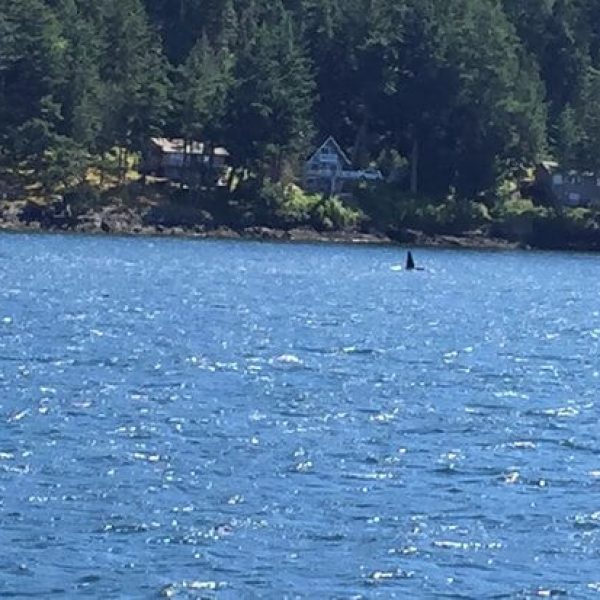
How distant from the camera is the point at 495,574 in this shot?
2984cm

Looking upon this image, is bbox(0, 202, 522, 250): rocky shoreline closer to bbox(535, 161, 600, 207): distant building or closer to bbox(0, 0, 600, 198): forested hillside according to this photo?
bbox(0, 0, 600, 198): forested hillside

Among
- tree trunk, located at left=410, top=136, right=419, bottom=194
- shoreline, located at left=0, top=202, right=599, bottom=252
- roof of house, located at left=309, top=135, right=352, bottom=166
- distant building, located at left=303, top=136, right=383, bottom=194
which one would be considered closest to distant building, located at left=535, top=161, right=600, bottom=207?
shoreline, located at left=0, top=202, right=599, bottom=252

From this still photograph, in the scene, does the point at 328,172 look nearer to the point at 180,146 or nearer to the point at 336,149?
the point at 336,149

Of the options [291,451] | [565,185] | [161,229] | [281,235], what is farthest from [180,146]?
[291,451]

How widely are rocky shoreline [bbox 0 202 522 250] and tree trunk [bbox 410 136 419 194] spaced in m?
5.20

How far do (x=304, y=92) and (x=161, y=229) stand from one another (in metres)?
13.8

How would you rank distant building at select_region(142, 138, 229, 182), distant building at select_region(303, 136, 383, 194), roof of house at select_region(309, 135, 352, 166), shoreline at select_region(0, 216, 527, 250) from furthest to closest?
roof of house at select_region(309, 135, 352, 166) < distant building at select_region(303, 136, 383, 194) < distant building at select_region(142, 138, 229, 182) < shoreline at select_region(0, 216, 527, 250)

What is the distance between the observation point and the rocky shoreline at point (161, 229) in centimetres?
12888

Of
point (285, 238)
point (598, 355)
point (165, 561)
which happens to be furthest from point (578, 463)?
point (285, 238)

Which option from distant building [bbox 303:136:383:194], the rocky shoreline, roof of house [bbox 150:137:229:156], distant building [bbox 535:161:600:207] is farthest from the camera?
distant building [bbox 535:161:600:207]

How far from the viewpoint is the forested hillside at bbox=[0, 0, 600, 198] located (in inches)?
5231

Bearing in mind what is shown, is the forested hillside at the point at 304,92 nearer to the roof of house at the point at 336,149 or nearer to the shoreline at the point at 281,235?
the roof of house at the point at 336,149

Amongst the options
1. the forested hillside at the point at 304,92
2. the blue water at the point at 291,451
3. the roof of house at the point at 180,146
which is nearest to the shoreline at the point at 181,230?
the forested hillside at the point at 304,92

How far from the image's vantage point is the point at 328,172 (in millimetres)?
142375
